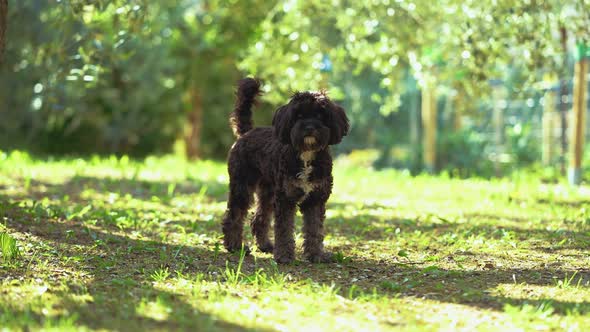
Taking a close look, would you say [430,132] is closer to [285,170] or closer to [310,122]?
Answer: [285,170]

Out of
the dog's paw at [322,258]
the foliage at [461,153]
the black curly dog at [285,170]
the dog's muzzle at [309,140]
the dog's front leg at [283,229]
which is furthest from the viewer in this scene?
the foliage at [461,153]

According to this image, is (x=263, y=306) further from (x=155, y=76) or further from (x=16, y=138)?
(x=16, y=138)

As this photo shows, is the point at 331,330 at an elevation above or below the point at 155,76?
below

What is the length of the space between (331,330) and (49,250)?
10.8 feet

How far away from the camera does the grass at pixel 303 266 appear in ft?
16.0

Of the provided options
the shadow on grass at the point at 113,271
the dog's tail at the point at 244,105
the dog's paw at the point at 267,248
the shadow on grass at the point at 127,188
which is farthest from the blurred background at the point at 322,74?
the shadow on grass at the point at 113,271

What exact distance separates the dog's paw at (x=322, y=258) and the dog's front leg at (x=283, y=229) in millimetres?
184

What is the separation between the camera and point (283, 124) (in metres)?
6.44

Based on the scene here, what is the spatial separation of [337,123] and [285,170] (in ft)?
1.97

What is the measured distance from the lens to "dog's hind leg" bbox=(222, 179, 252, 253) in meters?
7.29

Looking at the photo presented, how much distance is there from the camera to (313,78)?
41.7 feet

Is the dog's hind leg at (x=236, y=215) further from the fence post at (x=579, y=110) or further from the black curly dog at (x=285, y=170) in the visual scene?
the fence post at (x=579, y=110)

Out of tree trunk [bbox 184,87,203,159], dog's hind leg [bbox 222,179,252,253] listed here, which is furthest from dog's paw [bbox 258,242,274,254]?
tree trunk [bbox 184,87,203,159]

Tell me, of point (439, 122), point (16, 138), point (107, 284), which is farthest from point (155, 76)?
point (107, 284)
